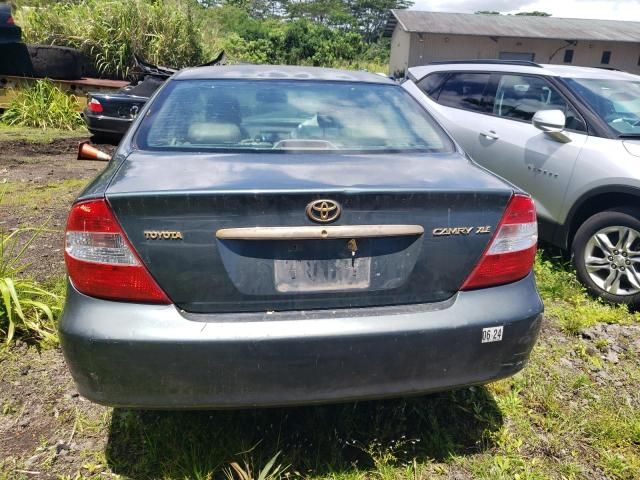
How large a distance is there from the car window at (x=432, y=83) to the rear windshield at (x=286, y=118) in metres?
3.22

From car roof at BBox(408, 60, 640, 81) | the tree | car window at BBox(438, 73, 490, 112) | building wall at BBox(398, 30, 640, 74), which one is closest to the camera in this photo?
car roof at BBox(408, 60, 640, 81)

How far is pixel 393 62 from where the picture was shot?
33.3 metres

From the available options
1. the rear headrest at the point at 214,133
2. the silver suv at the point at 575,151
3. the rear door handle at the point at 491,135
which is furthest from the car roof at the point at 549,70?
the rear headrest at the point at 214,133

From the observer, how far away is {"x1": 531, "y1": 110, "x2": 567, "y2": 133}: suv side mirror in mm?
3982

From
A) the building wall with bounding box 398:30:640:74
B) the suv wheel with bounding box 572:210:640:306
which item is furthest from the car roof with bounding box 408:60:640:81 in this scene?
the building wall with bounding box 398:30:640:74

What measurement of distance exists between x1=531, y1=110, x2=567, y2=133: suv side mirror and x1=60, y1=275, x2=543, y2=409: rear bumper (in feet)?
8.60

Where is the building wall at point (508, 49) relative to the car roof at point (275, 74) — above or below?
below

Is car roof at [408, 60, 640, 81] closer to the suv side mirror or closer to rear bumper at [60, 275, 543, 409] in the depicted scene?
the suv side mirror

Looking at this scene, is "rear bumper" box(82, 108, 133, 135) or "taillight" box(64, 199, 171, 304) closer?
"taillight" box(64, 199, 171, 304)

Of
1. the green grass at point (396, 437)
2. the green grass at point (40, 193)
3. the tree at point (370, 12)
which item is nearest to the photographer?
the green grass at point (396, 437)

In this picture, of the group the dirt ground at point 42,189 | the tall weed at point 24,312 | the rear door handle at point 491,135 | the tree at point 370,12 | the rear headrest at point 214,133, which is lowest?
the tree at point 370,12

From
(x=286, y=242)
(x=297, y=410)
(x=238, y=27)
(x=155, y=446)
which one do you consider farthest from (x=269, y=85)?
(x=238, y=27)

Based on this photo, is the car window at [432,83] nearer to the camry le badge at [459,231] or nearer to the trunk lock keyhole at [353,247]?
the camry le badge at [459,231]

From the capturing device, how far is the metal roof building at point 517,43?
1093 inches
